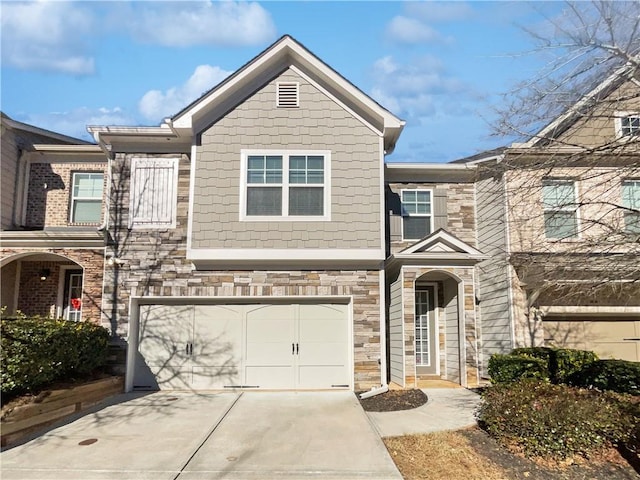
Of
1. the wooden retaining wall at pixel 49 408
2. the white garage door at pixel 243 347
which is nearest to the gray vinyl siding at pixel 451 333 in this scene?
the white garage door at pixel 243 347

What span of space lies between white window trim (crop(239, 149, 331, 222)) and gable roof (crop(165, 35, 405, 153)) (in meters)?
1.23

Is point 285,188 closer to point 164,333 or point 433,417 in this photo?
point 164,333

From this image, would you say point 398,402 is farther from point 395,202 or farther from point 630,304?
point 630,304

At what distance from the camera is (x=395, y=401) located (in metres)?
9.59

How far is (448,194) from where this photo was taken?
12.9 meters

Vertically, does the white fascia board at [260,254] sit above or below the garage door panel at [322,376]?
above

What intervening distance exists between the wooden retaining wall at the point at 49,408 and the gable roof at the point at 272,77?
18.8ft

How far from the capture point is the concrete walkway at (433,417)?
7871 mm

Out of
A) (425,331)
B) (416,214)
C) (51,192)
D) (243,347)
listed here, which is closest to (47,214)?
(51,192)

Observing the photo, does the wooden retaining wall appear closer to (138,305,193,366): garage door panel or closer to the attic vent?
(138,305,193,366): garage door panel

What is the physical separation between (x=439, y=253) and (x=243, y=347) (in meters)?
4.97

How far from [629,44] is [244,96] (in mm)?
7600

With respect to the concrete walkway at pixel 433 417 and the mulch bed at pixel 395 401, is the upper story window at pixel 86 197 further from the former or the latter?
the concrete walkway at pixel 433 417

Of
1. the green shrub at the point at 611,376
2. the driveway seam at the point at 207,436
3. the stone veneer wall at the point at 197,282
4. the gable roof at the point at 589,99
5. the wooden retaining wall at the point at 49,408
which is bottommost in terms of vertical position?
the driveway seam at the point at 207,436
